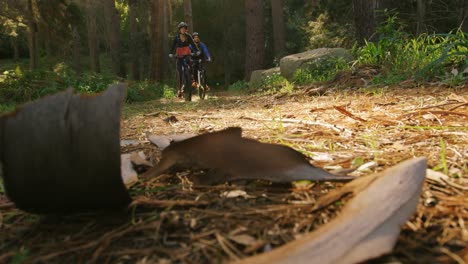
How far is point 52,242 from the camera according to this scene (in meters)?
0.95

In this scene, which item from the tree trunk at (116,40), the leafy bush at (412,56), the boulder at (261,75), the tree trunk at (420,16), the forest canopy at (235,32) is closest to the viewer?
the leafy bush at (412,56)

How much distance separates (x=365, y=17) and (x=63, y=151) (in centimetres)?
729

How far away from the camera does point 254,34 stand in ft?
43.8

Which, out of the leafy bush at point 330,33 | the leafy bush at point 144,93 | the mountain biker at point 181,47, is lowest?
the leafy bush at point 144,93

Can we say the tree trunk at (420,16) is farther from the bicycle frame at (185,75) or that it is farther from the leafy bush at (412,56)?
the bicycle frame at (185,75)

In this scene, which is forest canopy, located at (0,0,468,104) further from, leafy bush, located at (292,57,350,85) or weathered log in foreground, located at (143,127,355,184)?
weathered log in foreground, located at (143,127,355,184)

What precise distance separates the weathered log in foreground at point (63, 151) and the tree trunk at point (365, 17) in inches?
276

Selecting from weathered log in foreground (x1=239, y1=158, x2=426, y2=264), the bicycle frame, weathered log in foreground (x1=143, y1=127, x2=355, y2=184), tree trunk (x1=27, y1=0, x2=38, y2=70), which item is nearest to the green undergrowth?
the bicycle frame

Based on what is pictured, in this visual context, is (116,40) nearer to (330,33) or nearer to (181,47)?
(330,33)

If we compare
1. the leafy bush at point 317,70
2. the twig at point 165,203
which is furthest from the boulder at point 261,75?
the twig at point 165,203

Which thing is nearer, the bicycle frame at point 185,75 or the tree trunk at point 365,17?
the tree trunk at point 365,17

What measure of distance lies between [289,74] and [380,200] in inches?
307

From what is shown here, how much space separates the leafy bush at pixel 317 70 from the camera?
677 cm

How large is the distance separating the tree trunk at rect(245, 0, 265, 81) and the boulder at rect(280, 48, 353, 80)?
4831 millimetres
